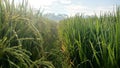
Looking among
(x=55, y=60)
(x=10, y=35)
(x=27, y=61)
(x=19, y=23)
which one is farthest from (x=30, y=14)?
(x=27, y=61)

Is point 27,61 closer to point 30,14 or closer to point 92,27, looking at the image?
point 92,27

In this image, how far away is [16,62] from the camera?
2.41 meters

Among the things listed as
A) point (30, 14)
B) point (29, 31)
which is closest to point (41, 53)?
point (29, 31)

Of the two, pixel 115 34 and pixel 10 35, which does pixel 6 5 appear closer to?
pixel 10 35

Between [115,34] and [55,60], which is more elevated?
[115,34]

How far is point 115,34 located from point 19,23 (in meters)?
1.00

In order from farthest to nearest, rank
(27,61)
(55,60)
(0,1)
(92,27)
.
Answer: (55,60) < (92,27) < (0,1) < (27,61)

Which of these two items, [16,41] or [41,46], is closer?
[16,41]

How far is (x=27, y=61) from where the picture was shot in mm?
2287

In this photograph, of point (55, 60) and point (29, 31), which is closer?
point (29, 31)

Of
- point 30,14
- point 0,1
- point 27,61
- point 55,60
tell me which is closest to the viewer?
point 27,61

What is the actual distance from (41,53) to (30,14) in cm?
93

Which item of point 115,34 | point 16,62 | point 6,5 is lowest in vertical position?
point 16,62

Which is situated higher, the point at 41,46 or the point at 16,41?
the point at 16,41
